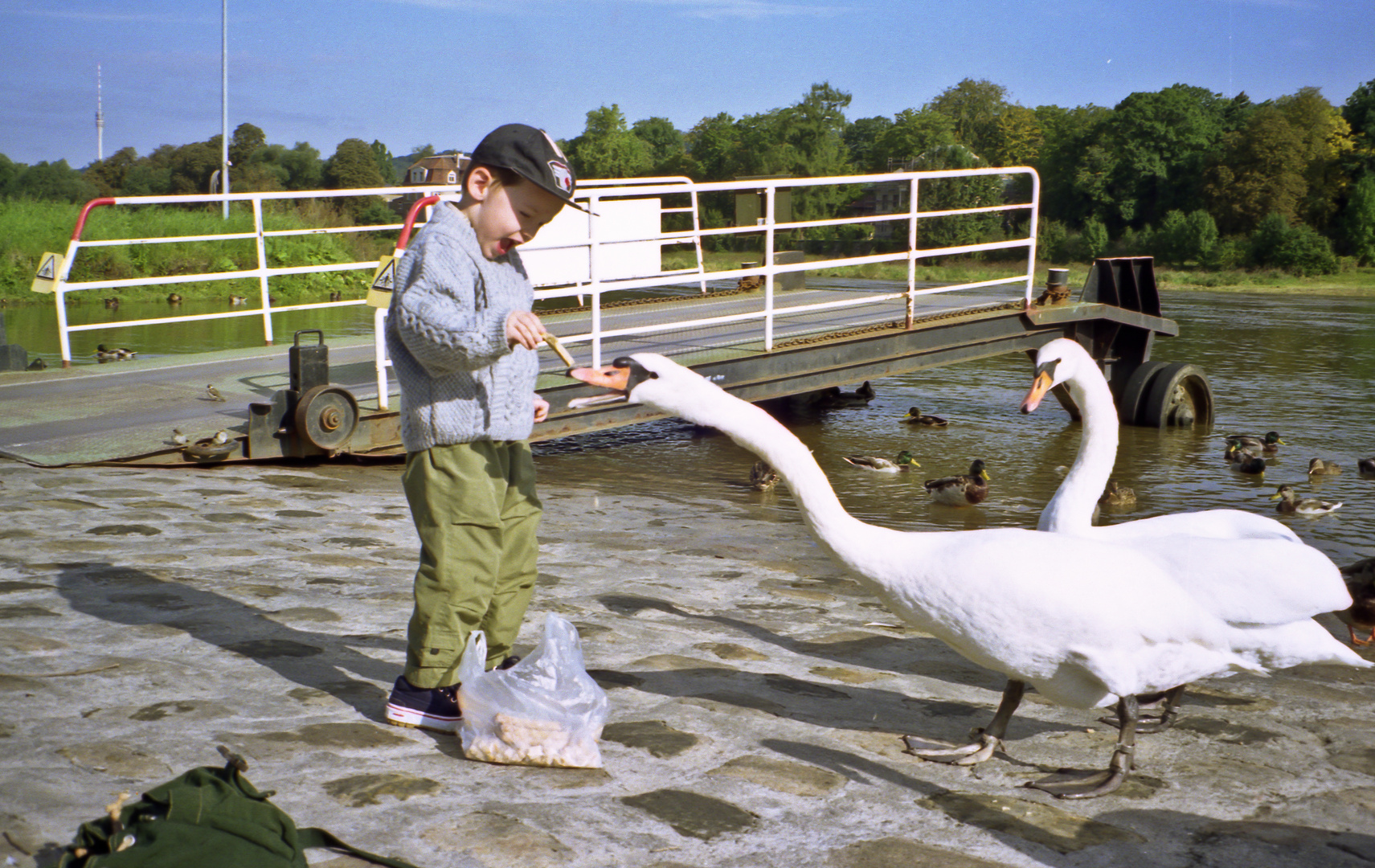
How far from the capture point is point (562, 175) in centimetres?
313

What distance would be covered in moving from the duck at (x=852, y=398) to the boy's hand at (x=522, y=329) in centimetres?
1331

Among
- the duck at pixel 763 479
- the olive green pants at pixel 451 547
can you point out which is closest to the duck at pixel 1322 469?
the duck at pixel 763 479

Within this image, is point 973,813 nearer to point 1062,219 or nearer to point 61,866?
point 61,866

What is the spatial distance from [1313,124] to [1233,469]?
5479cm

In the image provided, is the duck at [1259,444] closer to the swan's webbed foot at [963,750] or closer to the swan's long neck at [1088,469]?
the swan's long neck at [1088,469]

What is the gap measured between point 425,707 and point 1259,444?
10789 mm

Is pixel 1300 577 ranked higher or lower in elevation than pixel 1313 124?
lower

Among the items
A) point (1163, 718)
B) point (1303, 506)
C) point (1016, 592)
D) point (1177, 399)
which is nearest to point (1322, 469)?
point (1303, 506)

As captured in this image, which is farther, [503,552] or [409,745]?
[503,552]

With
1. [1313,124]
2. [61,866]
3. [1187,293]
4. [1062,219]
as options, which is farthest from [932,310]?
[1062,219]

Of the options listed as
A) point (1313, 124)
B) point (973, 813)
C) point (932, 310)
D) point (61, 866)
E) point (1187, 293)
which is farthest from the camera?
point (1313, 124)

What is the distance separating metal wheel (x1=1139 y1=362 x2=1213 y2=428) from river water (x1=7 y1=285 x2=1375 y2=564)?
0.68ft

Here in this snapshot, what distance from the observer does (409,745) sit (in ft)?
10.4

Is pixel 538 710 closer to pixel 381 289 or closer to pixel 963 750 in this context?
pixel 963 750
